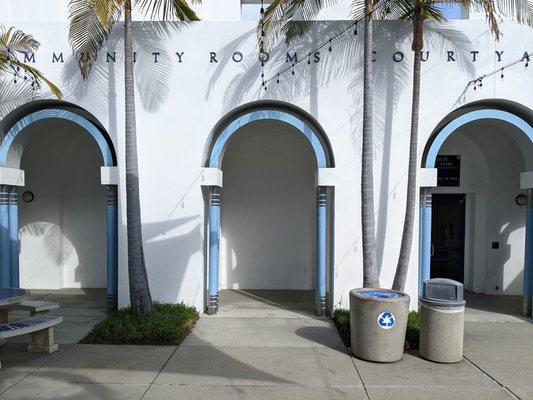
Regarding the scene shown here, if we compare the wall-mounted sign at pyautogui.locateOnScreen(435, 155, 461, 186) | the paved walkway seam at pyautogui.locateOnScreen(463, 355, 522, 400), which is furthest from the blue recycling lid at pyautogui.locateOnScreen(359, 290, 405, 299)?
the wall-mounted sign at pyautogui.locateOnScreen(435, 155, 461, 186)

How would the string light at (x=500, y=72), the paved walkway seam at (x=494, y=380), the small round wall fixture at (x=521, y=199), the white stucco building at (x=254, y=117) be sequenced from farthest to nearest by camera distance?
the small round wall fixture at (x=521, y=199) < the white stucco building at (x=254, y=117) < the string light at (x=500, y=72) < the paved walkway seam at (x=494, y=380)

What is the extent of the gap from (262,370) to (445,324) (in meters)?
2.49

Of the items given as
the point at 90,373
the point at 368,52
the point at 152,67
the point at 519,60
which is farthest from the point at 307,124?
the point at 90,373

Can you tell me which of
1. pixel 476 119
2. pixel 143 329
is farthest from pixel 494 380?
pixel 143 329

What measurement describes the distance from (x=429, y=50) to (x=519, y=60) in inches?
62.3

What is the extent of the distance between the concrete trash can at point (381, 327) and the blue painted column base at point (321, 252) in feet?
7.13

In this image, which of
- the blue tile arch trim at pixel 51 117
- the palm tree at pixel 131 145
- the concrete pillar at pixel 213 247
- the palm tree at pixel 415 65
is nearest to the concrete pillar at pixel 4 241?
the blue tile arch trim at pixel 51 117

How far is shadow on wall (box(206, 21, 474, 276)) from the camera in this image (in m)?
7.58

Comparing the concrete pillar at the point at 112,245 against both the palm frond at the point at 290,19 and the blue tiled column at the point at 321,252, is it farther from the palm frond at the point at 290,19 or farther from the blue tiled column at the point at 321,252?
the palm frond at the point at 290,19

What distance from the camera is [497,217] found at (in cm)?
964

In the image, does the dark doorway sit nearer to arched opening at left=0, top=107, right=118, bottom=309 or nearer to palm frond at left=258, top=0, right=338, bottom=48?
palm frond at left=258, top=0, right=338, bottom=48

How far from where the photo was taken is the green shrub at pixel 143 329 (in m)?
6.22

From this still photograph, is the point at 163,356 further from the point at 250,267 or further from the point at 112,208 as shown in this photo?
the point at 250,267

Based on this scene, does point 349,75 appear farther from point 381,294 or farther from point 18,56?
point 18,56
